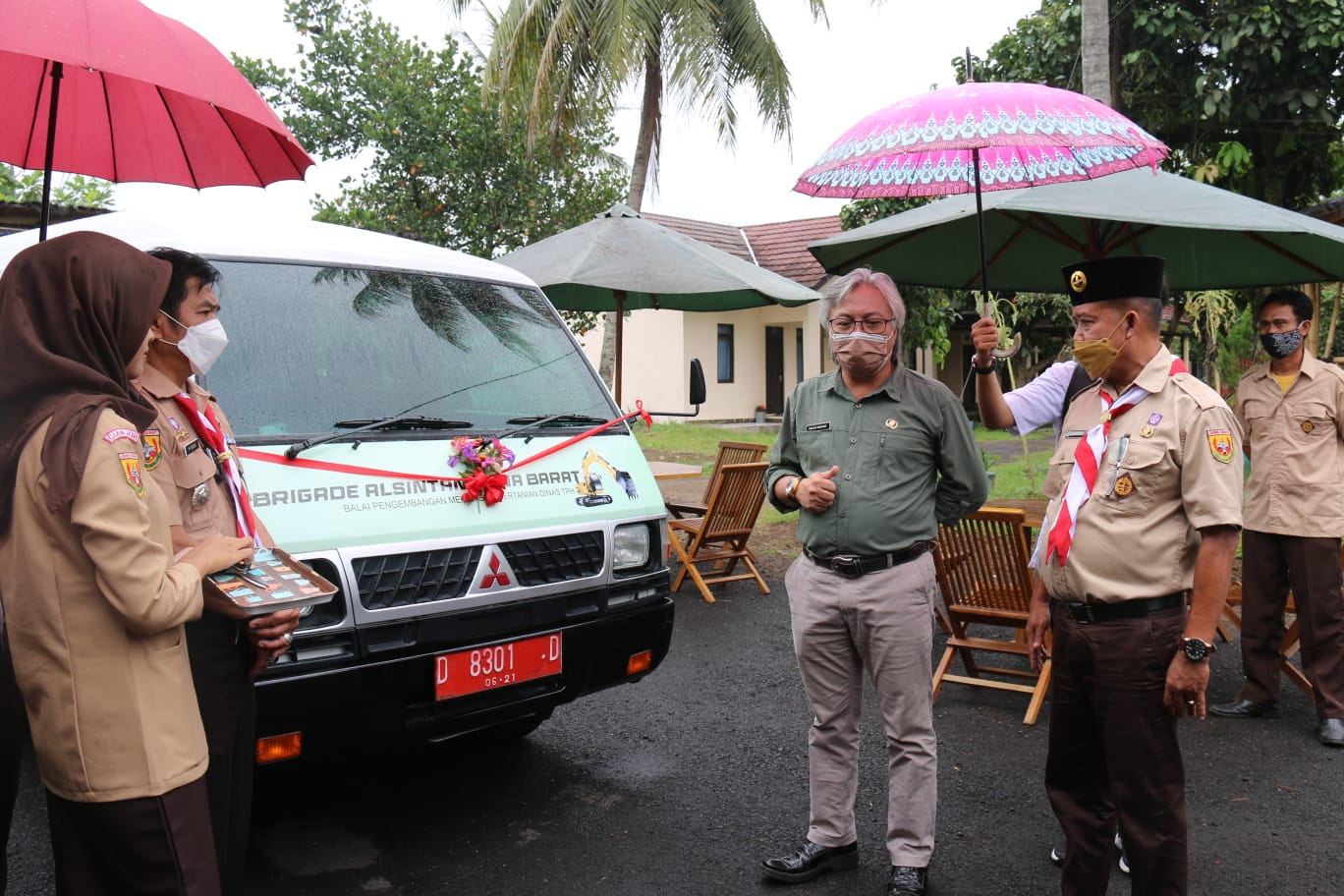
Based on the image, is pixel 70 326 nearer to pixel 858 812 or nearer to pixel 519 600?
pixel 519 600

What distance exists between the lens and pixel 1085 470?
2875 mm

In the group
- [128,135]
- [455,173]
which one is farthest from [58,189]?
[128,135]

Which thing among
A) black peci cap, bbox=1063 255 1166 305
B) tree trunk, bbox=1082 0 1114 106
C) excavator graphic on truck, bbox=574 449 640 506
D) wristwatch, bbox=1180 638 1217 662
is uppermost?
tree trunk, bbox=1082 0 1114 106

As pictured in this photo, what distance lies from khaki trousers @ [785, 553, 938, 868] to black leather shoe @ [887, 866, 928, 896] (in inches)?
1.0

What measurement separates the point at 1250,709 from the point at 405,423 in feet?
13.7

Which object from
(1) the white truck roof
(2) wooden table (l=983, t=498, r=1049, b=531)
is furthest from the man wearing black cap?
(1) the white truck roof

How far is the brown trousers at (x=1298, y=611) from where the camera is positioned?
4.64 meters

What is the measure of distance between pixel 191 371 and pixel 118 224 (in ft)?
5.13

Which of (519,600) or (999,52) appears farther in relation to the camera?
(999,52)

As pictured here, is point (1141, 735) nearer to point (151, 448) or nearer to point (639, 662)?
point (639, 662)

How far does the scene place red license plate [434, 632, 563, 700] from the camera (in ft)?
10.7

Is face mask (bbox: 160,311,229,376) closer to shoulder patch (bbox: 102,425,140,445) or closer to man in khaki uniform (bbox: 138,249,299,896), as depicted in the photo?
man in khaki uniform (bbox: 138,249,299,896)

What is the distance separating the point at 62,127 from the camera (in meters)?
3.65

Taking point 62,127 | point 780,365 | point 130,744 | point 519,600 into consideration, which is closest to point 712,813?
point 519,600
